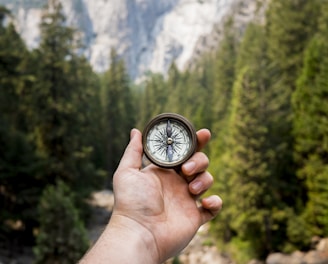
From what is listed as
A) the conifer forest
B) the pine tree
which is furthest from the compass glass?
the pine tree

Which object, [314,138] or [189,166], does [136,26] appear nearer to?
[314,138]

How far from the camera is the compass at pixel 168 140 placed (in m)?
3.53

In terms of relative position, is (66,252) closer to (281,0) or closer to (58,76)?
(58,76)

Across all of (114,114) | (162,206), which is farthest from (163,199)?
(114,114)

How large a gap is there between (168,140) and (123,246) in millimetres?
1034

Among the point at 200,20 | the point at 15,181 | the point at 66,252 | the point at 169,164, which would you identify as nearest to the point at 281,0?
the point at 15,181

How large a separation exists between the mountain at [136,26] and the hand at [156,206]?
177m

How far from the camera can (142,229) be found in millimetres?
3193

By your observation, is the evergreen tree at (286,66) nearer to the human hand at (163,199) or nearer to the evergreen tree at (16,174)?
the evergreen tree at (16,174)

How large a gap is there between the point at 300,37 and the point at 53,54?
18.0m

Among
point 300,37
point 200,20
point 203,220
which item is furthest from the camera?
point 200,20

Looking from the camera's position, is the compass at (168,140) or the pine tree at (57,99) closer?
the compass at (168,140)

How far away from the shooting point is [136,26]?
196m

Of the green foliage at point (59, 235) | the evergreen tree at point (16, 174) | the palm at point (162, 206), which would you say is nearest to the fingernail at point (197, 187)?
the palm at point (162, 206)
